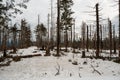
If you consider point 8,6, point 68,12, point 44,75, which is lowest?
point 44,75

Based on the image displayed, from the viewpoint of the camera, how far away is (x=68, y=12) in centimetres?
4297

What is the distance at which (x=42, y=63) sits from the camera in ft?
69.8

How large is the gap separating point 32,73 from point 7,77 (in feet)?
7.75

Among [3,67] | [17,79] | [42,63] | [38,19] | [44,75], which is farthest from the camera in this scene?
[38,19]

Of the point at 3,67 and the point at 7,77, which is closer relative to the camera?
the point at 7,77

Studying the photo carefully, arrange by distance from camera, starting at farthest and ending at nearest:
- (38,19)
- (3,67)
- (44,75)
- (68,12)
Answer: (38,19)
(68,12)
(3,67)
(44,75)

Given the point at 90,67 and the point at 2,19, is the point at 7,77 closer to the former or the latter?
the point at 2,19

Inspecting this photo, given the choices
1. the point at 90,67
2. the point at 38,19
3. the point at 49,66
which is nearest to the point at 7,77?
the point at 49,66

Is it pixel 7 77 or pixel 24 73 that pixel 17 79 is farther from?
pixel 24 73

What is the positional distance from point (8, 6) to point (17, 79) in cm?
641

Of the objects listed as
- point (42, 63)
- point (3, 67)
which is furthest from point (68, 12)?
point (3, 67)

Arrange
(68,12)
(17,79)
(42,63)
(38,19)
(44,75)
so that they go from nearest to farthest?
1. (17,79)
2. (44,75)
3. (42,63)
4. (68,12)
5. (38,19)

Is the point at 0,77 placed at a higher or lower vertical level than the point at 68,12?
lower

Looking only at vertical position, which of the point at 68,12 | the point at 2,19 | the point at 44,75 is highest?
the point at 68,12
